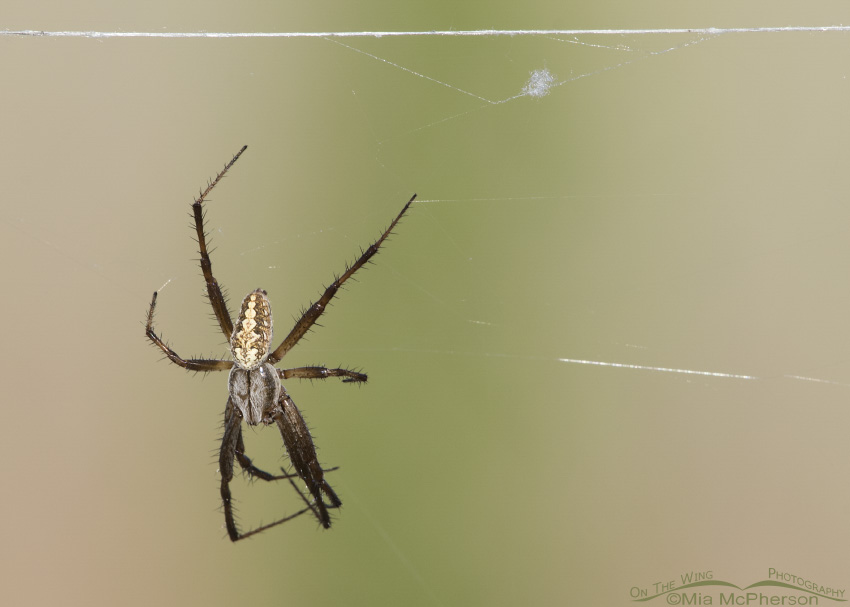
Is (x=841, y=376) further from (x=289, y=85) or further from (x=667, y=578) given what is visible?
(x=289, y=85)

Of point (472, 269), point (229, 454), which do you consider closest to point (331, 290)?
point (229, 454)

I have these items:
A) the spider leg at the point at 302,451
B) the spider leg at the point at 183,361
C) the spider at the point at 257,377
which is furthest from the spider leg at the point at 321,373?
the spider leg at the point at 183,361

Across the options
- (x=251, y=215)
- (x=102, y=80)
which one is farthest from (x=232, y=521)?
(x=102, y=80)

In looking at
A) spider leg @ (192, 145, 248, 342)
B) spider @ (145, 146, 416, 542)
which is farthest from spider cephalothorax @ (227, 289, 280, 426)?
spider leg @ (192, 145, 248, 342)

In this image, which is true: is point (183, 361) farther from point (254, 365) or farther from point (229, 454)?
point (229, 454)

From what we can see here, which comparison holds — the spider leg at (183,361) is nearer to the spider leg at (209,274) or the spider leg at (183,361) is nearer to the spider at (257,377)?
the spider at (257,377)

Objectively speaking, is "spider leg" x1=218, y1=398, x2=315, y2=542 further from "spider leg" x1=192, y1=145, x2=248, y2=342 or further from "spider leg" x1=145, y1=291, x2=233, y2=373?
"spider leg" x1=192, y1=145, x2=248, y2=342
